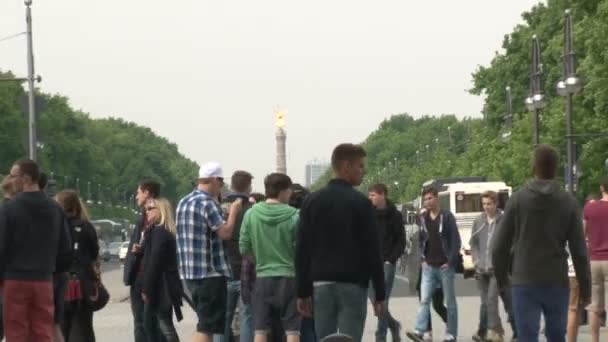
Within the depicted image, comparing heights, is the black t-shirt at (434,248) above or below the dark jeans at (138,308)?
above

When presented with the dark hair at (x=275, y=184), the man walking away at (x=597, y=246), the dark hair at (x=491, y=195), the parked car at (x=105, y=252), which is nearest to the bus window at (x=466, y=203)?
the dark hair at (x=491, y=195)

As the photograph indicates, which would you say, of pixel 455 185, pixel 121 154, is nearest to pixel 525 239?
pixel 455 185

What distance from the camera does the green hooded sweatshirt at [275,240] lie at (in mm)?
15023

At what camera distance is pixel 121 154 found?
198 meters

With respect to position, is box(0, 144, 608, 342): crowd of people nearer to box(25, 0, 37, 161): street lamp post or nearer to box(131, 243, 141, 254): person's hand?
box(131, 243, 141, 254): person's hand

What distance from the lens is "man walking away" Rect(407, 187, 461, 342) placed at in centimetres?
2038

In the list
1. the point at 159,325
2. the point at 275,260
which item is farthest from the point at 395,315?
the point at 275,260

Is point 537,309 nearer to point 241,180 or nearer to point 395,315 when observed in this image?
point 241,180

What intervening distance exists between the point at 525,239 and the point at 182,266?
4.13 meters

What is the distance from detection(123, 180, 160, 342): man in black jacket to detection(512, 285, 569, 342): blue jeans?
578cm

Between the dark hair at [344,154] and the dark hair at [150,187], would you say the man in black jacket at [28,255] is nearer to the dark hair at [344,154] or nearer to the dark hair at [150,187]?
the dark hair at [150,187]

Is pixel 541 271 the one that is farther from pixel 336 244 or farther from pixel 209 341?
pixel 209 341

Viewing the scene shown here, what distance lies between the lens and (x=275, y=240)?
15.1 metres

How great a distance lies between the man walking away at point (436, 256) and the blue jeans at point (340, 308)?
8.46m
